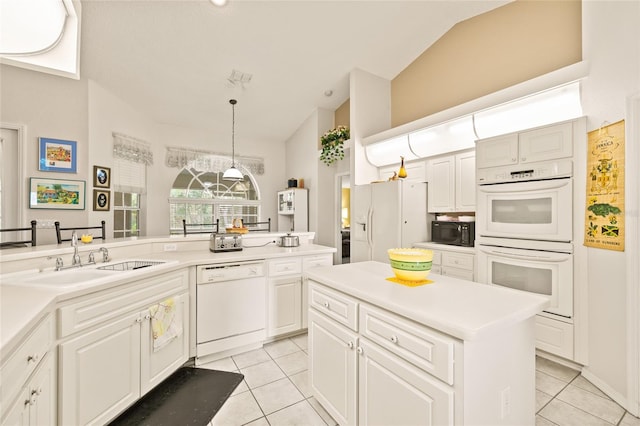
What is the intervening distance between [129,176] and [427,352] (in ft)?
15.7

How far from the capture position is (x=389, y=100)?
459cm

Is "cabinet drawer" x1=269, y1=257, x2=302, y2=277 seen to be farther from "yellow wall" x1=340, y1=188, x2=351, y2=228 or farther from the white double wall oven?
"yellow wall" x1=340, y1=188, x2=351, y2=228

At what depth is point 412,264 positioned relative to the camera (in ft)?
4.68

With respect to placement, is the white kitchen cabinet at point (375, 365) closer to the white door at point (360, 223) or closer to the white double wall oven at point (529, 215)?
the white double wall oven at point (529, 215)

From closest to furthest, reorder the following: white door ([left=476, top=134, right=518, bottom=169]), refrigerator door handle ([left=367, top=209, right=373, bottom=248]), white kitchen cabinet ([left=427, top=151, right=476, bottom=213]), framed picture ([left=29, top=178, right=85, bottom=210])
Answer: white door ([left=476, top=134, right=518, bottom=169]) < framed picture ([left=29, top=178, right=85, bottom=210]) < white kitchen cabinet ([left=427, top=151, right=476, bottom=213]) < refrigerator door handle ([left=367, top=209, right=373, bottom=248])

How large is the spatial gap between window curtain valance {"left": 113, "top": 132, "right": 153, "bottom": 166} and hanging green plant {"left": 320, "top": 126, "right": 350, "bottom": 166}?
294cm

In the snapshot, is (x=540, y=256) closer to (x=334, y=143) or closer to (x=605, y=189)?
(x=605, y=189)

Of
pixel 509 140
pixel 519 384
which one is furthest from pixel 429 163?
pixel 519 384

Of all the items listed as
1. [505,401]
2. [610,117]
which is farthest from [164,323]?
[610,117]

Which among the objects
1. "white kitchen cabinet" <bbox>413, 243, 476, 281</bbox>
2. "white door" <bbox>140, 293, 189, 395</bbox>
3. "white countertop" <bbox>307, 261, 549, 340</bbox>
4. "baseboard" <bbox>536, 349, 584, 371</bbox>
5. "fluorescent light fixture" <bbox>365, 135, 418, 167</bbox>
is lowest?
"baseboard" <bbox>536, 349, 584, 371</bbox>

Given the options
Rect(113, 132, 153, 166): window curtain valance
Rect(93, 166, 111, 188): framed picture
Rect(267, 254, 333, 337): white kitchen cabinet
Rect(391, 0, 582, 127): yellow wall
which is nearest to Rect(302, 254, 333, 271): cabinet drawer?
Rect(267, 254, 333, 337): white kitchen cabinet

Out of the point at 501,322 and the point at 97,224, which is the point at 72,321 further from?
the point at 97,224

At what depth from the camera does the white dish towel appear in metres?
1.89

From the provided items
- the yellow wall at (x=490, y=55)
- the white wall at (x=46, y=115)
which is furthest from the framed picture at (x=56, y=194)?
the yellow wall at (x=490, y=55)
